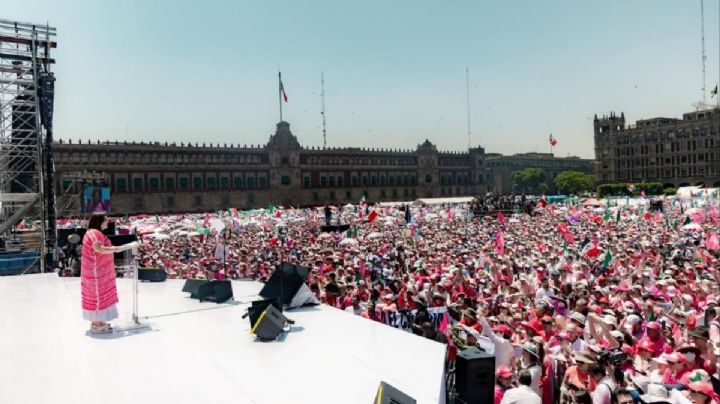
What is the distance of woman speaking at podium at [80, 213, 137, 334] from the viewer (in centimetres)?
570

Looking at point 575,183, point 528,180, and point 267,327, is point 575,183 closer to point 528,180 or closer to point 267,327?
point 528,180

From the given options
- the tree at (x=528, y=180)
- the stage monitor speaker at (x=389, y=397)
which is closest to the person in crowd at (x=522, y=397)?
the stage monitor speaker at (x=389, y=397)

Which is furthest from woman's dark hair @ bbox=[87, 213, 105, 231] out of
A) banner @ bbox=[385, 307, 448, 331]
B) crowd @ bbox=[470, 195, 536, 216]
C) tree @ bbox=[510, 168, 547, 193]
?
tree @ bbox=[510, 168, 547, 193]

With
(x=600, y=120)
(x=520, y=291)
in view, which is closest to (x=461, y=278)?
(x=520, y=291)

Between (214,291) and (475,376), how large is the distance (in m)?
4.63

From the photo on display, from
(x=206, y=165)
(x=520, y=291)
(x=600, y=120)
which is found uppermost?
(x=600, y=120)

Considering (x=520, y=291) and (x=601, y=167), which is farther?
(x=601, y=167)

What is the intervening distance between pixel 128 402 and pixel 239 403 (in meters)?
0.82

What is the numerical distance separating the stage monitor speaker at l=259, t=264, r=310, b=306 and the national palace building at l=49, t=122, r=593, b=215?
53415 millimetres

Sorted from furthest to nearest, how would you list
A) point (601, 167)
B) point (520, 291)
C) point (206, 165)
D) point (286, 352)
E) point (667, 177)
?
point (601, 167) < point (667, 177) < point (206, 165) < point (520, 291) < point (286, 352)

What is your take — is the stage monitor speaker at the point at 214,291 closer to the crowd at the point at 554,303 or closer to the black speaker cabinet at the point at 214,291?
the black speaker cabinet at the point at 214,291

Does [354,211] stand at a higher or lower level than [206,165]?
lower

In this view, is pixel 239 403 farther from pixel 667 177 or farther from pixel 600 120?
pixel 600 120

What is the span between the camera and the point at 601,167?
331 feet
